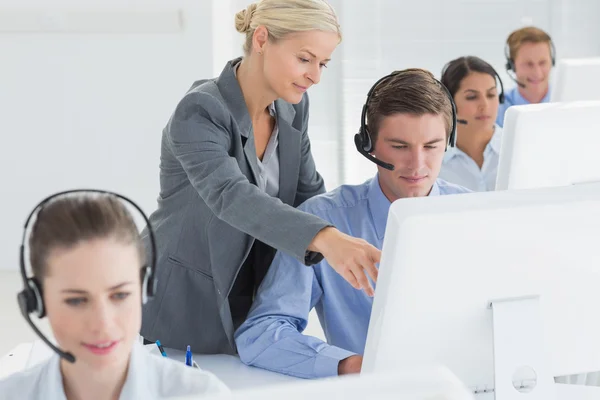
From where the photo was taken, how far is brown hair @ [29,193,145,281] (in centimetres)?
116

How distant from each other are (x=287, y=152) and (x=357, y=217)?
21cm

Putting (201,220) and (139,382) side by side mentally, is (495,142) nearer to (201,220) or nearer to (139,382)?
(201,220)

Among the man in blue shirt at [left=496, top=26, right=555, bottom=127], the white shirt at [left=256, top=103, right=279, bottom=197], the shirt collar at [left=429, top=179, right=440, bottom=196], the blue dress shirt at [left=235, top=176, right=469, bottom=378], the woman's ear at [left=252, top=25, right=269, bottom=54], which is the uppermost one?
the man in blue shirt at [left=496, top=26, right=555, bottom=127]

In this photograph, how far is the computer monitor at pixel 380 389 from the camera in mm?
685

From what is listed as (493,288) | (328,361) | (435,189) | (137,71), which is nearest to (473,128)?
(435,189)

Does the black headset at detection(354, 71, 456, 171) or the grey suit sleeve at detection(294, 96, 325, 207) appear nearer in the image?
the black headset at detection(354, 71, 456, 171)

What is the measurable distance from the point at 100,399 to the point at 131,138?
138 inches

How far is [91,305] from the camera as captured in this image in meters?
1.13

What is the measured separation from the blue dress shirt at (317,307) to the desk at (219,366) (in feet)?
0.07

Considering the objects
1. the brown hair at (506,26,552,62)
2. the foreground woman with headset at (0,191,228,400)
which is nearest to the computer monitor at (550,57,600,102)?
the foreground woman with headset at (0,191,228,400)

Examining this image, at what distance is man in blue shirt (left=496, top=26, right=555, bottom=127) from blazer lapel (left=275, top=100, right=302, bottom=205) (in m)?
1.93

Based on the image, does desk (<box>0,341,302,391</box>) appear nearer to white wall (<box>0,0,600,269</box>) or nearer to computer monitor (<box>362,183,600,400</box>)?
computer monitor (<box>362,183,600,400</box>)

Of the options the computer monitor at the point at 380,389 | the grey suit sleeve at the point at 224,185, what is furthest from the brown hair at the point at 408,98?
the computer monitor at the point at 380,389

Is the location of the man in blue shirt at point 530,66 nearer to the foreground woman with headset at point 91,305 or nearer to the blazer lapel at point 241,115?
the blazer lapel at point 241,115
